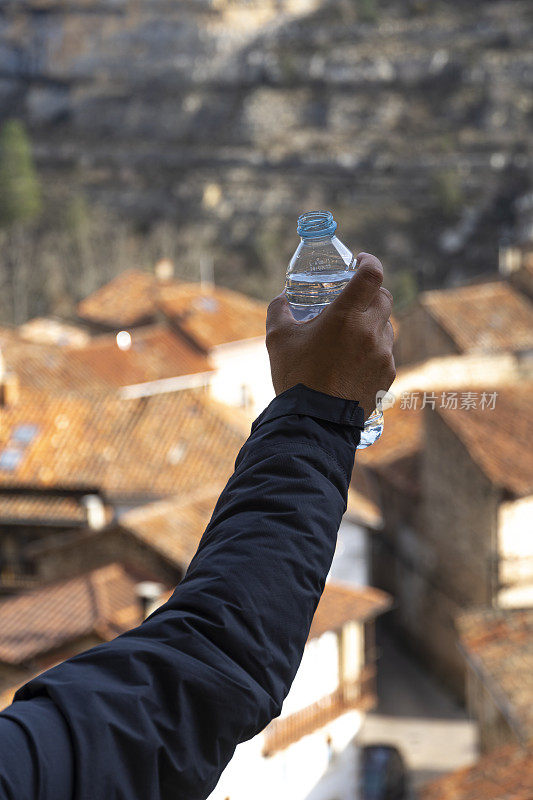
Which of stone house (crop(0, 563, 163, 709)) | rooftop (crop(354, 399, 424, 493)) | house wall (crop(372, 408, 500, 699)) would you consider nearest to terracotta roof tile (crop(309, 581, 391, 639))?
stone house (crop(0, 563, 163, 709))

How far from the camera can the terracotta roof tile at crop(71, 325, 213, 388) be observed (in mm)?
18344

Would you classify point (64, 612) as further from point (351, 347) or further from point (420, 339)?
point (420, 339)

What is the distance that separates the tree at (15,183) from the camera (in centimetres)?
4172

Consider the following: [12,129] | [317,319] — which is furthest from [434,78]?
[317,319]

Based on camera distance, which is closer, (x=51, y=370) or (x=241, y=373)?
(x=51, y=370)

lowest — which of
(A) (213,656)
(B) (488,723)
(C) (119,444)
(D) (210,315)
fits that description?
(B) (488,723)

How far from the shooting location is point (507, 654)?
9.38 meters

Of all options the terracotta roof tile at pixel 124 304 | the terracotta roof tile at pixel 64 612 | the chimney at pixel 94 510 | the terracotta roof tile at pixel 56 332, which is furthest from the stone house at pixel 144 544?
the terracotta roof tile at pixel 56 332

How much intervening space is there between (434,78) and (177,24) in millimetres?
14445

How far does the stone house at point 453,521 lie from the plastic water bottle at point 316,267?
31.3 feet

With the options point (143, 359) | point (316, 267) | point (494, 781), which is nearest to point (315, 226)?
point (316, 267)

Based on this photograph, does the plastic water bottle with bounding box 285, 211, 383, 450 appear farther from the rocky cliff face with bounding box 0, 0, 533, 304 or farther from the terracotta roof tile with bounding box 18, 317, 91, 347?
the rocky cliff face with bounding box 0, 0, 533, 304

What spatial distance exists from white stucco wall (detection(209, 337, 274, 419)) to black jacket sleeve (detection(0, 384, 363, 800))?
17917 mm

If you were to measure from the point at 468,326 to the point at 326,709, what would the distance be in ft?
34.3
